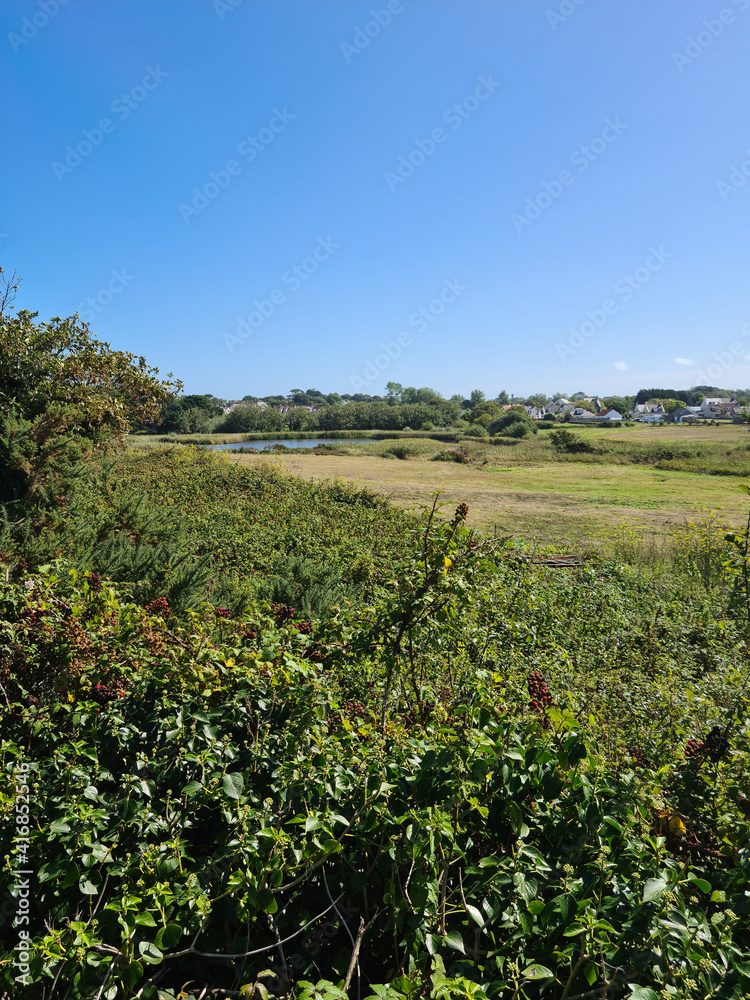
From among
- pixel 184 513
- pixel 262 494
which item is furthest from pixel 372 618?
pixel 262 494

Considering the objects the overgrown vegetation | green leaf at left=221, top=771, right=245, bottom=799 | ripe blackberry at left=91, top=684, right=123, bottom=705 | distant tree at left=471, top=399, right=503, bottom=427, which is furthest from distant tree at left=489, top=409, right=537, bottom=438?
green leaf at left=221, top=771, right=245, bottom=799

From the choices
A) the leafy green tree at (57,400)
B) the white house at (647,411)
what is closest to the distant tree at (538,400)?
the white house at (647,411)

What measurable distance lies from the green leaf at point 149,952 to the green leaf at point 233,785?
0.37 metres

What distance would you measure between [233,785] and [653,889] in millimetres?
1170

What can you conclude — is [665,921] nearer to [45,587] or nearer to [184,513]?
[45,587]

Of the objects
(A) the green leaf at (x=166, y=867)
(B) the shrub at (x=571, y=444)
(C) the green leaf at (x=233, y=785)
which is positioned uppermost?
(B) the shrub at (x=571, y=444)

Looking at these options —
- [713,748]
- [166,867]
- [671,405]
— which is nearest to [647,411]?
[671,405]

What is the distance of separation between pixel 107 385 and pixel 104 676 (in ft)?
30.1

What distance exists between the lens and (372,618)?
285 cm

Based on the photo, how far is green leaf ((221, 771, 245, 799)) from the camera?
1605mm

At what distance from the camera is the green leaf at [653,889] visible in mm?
1303

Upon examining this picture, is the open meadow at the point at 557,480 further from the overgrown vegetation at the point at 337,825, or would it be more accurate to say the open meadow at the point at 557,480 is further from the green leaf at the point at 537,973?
the green leaf at the point at 537,973

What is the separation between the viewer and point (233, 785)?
1.64m
